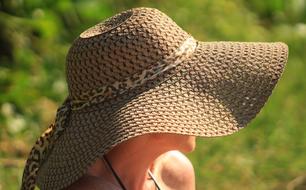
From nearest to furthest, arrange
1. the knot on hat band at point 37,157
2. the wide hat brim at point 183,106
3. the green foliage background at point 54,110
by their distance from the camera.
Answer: the wide hat brim at point 183,106, the knot on hat band at point 37,157, the green foliage background at point 54,110

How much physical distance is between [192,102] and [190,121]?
6 centimetres

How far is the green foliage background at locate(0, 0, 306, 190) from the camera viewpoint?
13.6ft

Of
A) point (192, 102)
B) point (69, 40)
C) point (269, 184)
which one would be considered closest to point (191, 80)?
point (192, 102)

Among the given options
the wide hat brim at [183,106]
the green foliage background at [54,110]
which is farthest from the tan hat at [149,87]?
the green foliage background at [54,110]

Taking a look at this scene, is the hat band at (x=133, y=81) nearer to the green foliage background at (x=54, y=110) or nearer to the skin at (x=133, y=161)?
the skin at (x=133, y=161)

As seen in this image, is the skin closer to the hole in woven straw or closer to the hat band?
the hat band

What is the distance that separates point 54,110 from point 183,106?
106 inches

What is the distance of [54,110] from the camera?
4.60m

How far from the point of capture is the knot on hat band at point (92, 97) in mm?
1977

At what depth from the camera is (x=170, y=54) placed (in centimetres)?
200

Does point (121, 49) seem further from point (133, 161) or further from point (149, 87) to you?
point (133, 161)

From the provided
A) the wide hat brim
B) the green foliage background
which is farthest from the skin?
the green foliage background

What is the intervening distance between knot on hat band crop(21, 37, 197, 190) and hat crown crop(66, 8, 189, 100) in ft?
0.04

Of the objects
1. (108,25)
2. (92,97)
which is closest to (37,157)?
(92,97)
